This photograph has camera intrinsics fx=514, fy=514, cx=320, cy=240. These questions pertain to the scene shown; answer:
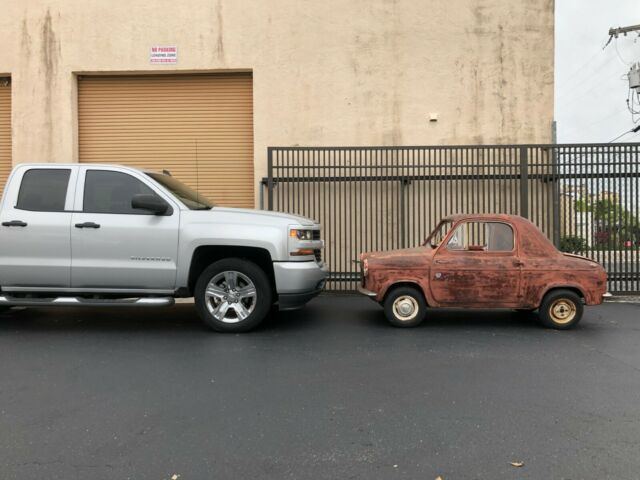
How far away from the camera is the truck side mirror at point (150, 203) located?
20.4ft

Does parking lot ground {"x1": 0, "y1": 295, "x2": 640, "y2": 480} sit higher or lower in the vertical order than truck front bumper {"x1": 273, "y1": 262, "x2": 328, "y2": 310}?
lower

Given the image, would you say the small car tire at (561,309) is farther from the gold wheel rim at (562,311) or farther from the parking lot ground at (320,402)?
the parking lot ground at (320,402)

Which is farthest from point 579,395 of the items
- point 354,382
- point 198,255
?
point 198,255

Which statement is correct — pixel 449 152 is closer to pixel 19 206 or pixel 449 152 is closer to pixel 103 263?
pixel 103 263

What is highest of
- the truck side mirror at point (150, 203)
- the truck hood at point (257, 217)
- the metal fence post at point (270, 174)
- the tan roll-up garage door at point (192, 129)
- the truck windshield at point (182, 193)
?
the tan roll-up garage door at point (192, 129)

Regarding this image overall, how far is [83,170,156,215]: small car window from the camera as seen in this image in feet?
21.5

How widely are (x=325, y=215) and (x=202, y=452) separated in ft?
24.1

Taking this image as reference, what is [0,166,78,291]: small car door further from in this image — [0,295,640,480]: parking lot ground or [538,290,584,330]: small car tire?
[538,290,584,330]: small car tire

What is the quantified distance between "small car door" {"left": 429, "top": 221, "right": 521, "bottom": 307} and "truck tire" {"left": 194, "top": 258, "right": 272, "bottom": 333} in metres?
2.25

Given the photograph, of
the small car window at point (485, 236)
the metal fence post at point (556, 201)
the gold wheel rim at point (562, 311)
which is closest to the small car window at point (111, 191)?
the small car window at point (485, 236)

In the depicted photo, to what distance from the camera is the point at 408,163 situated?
33.5ft

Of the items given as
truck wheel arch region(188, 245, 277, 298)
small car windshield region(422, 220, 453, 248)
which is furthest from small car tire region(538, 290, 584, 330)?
truck wheel arch region(188, 245, 277, 298)

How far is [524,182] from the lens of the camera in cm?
986

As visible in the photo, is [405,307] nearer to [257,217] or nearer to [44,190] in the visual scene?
[257,217]
